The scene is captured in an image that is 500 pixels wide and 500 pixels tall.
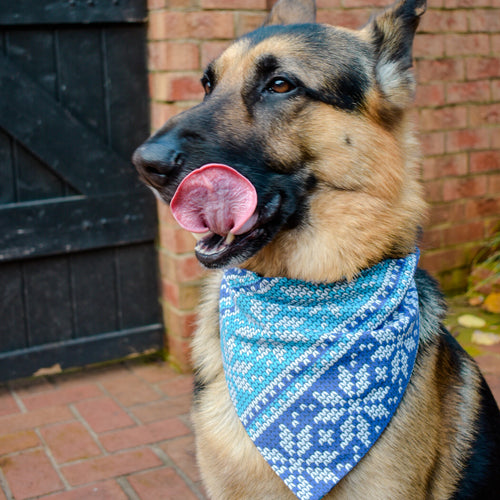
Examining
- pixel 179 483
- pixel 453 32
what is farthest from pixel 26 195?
pixel 453 32

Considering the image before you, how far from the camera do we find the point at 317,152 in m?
1.98

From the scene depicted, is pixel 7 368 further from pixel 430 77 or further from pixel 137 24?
pixel 430 77

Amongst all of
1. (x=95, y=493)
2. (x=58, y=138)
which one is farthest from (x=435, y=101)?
(x=95, y=493)

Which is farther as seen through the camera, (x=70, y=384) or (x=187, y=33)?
(x=70, y=384)

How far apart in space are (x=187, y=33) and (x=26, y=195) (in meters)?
1.26

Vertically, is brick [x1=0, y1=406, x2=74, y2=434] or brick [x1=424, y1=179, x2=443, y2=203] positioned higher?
brick [x1=424, y1=179, x2=443, y2=203]

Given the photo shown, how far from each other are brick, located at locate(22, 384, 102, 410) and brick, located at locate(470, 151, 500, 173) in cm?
316

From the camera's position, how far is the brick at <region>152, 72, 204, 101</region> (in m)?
3.40

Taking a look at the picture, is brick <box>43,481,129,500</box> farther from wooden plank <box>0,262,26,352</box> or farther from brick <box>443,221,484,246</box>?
brick <box>443,221,484,246</box>

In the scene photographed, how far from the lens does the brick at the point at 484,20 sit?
452cm

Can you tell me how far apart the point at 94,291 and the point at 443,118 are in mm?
2740

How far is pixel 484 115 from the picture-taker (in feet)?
15.5

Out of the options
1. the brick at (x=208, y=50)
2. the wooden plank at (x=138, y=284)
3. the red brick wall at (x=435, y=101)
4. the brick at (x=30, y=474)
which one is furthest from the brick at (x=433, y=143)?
the brick at (x=30, y=474)

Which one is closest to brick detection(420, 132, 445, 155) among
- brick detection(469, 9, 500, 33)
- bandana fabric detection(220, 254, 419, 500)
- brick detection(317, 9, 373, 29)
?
brick detection(469, 9, 500, 33)
